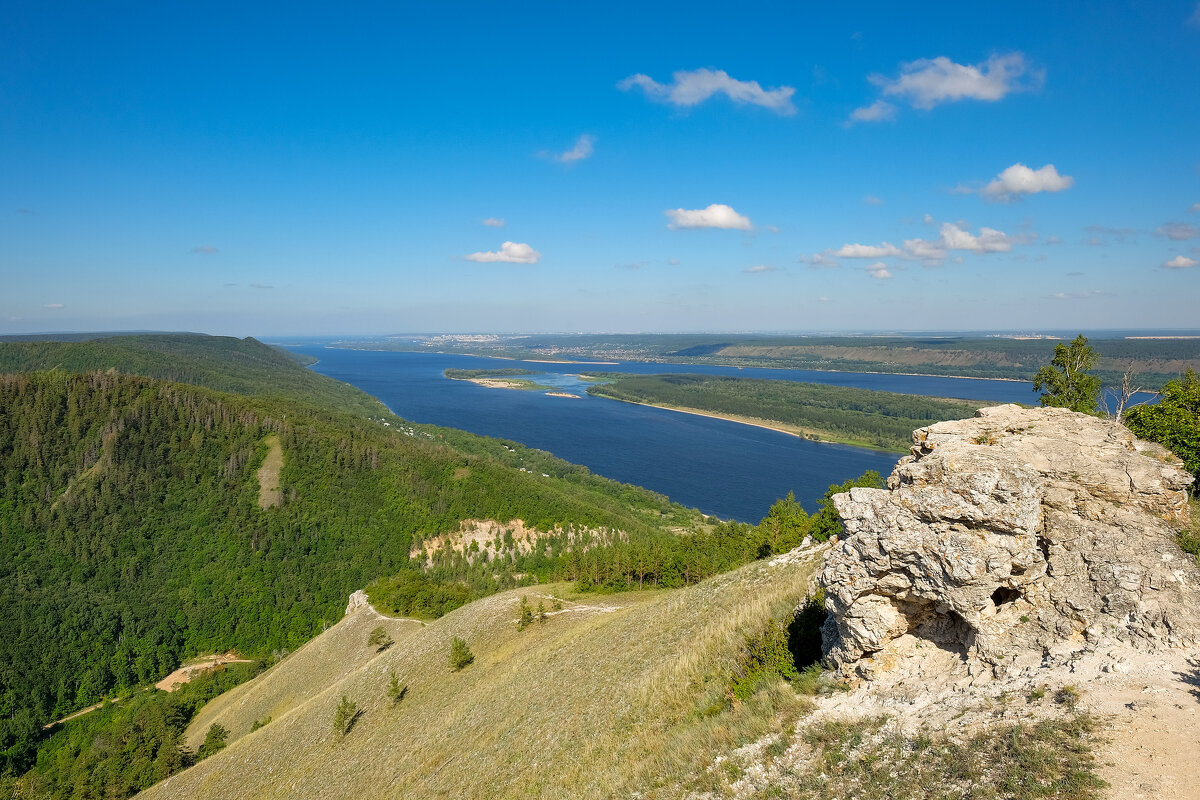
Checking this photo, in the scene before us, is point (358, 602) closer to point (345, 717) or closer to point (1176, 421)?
point (345, 717)

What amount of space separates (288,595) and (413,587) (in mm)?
49792

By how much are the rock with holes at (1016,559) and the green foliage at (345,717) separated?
28.7 metres

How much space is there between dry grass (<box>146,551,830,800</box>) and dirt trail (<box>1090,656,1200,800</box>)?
20.1 feet

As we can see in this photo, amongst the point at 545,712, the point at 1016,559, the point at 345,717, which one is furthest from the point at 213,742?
the point at 1016,559

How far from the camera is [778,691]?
14.9 m

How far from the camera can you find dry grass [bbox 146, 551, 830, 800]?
15.9 m

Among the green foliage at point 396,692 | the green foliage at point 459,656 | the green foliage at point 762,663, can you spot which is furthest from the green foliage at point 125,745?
the green foliage at point 762,663

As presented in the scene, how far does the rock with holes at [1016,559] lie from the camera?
11.9 metres

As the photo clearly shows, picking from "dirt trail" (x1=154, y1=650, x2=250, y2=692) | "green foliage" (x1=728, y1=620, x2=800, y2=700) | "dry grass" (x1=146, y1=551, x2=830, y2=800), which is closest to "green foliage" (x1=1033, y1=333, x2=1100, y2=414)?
"dry grass" (x1=146, y1=551, x2=830, y2=800)

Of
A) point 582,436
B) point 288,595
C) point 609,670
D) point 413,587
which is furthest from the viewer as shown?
point 582,436

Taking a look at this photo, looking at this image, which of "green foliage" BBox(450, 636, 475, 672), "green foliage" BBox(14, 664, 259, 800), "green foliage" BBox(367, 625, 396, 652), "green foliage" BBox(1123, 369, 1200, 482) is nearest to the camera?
"green foliage" BBox(1123, 369, 1200, 482)

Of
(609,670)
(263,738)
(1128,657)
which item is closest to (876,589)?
(1128,657)

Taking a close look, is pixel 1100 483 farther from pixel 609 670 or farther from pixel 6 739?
pixel 6 739

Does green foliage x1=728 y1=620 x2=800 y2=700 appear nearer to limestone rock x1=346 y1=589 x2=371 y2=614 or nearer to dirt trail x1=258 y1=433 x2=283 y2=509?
limestone rock x1=346 y1=589 x2=371 y2=614
